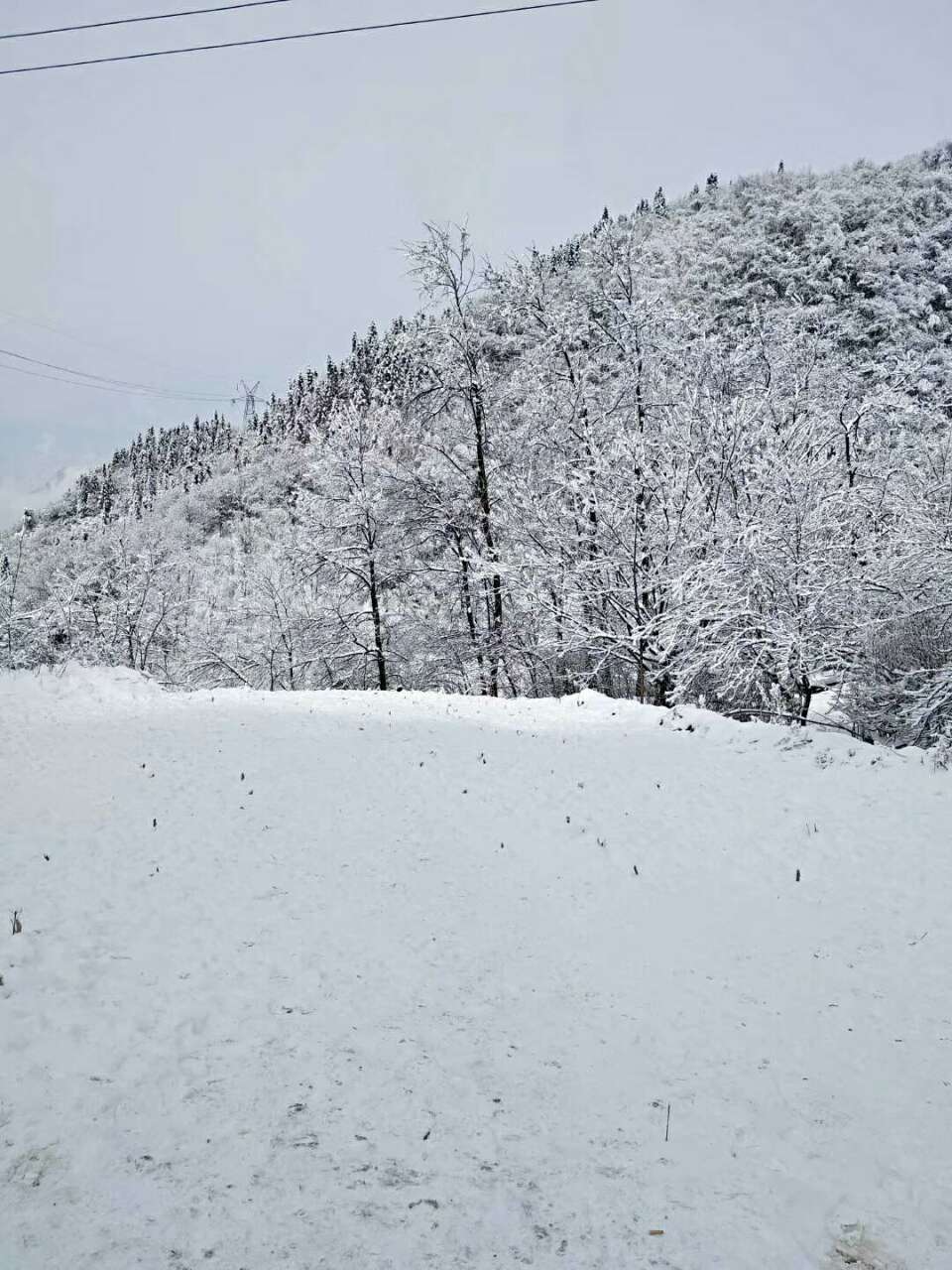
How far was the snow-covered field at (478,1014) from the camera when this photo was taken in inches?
118

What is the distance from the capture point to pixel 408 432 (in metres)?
17.6

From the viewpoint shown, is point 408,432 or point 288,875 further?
point 408,432

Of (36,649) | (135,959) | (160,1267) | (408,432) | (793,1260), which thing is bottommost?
(793,1260)

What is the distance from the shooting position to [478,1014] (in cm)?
468

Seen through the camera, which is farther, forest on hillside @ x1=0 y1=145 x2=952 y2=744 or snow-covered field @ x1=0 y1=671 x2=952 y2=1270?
forest on hillside @ x1=0 y1=145 x2=952 y2=744

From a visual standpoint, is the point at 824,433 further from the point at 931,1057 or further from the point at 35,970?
the point at 35,970

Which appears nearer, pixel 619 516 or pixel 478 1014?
pixel 478 1014

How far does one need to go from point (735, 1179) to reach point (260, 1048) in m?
2.64

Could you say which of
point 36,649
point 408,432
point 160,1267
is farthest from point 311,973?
point 36,649

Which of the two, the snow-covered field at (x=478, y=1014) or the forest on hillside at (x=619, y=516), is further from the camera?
the forest on hillside at (x=619, y=516)

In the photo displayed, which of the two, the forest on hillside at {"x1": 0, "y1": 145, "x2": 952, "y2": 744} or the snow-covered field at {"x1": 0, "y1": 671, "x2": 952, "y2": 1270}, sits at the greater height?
the forest on hillside at {"x1": 0, "y1": 145, "x2": 952, "y2": 744}

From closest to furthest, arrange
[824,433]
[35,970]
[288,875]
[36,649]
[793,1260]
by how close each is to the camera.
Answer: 1. [793,1260]
2. [35,970]
3. [288,875]
4. [824,433]
5. [36,649]

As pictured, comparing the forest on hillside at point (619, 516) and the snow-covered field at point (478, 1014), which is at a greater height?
the forest on hillside at point (619, 516)

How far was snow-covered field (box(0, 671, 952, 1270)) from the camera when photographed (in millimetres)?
2990
